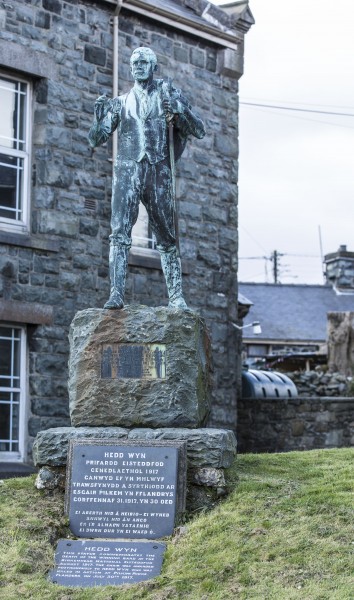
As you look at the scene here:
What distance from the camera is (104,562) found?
28.4ft

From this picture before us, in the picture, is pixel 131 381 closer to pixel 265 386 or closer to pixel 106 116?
pixel 106 116

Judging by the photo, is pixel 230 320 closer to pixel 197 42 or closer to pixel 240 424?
pixel 240 424

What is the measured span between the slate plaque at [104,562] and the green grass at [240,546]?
100mm

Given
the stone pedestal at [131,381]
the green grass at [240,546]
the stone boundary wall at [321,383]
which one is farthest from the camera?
the stone boundary wall at [321,383]

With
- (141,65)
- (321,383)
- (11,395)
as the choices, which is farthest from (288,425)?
(141,65)

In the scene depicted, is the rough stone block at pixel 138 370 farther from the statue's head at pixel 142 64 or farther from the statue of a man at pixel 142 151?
the statue's head at pixel 142 64

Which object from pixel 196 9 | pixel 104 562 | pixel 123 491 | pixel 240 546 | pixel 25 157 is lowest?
pixel 104 562

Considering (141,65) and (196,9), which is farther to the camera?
(196,9)

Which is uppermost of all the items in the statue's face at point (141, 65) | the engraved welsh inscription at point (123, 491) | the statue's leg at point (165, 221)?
the statue's face at point (141, 65)

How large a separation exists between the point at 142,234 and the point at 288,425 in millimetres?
4394

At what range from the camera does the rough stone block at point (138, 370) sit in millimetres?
9984

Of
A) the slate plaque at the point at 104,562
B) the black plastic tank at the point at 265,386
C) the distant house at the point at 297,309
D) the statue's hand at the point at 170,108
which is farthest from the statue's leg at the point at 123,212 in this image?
the distant house at the point at 297,309

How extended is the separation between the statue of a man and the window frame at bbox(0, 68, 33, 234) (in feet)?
12.9

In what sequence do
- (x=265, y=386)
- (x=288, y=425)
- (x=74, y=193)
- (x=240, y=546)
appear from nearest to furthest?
1. (x=240, y=546)
2. (x=74, y=193)
3. (x=288, y=425)
4. (x=265, y=386)
